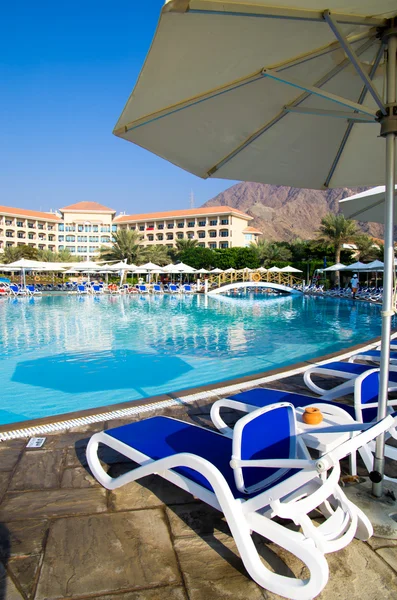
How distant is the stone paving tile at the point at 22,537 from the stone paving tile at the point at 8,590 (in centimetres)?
15

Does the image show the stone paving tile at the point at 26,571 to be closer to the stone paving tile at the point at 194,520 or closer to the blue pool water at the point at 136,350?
the stone paving tile at the point at 194,520

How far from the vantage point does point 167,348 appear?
8.71 m

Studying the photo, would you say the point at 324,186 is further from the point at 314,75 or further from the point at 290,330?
the point at 290,330

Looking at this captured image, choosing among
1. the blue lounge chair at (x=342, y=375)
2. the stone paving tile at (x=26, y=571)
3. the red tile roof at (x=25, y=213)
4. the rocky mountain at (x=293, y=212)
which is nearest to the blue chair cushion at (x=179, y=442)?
the stone paving tile at (x=26, y=571)

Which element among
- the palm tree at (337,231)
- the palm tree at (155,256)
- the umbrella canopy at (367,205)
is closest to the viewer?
the umbrella canopy at (367,205)

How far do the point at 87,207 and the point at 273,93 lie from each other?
3108 inches

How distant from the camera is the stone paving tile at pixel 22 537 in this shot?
6.01ft

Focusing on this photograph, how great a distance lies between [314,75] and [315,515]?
8.20 ft

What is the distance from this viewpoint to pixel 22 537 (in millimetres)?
1932

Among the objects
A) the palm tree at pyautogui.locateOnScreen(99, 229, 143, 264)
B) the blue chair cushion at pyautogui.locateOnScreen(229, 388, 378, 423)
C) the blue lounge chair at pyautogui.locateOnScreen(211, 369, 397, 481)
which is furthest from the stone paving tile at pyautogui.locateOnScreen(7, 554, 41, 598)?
the palm tree at pyautogui.locateOnScreen(99, 229, 143, 264)

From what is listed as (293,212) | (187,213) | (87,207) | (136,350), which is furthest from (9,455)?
(293,212)

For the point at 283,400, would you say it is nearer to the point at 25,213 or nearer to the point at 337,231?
the point at 337,231

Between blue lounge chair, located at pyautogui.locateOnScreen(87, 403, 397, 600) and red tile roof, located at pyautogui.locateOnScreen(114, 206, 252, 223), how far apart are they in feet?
212

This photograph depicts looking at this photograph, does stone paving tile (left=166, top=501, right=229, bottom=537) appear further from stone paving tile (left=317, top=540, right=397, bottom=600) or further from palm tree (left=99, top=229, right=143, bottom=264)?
Result: palm tree (left=99, top=229, right=143, bottom=264)
